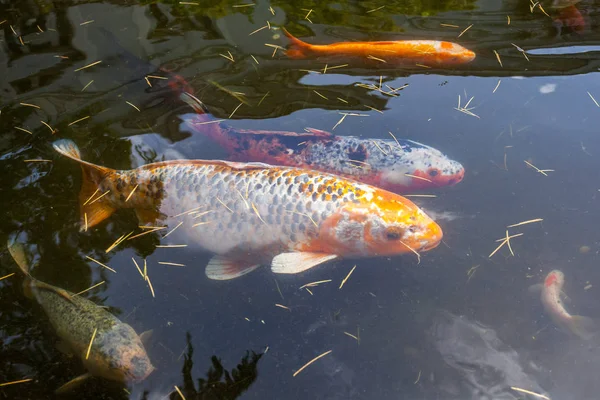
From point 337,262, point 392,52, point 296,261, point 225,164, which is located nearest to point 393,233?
point 337,262

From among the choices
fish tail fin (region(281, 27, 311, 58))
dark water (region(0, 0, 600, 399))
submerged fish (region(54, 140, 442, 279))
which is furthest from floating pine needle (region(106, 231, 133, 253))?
fish tail fin (region(281, 27, 311, 58))

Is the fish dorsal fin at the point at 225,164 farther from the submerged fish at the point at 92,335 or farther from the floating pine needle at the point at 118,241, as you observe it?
the submerged fish at the point at 92,335

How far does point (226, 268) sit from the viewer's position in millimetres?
3229

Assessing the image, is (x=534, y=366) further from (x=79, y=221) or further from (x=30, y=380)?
(x=79, y=221)

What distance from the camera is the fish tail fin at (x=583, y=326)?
9.18 feet

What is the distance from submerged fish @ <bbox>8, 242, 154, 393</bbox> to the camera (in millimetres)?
2797

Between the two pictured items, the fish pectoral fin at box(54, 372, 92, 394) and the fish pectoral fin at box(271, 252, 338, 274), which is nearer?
the fish pectoral fin at box(54, 372, 92, 394)

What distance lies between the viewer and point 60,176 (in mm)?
3939

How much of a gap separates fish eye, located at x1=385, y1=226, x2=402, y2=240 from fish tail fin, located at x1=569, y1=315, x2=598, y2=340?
116 cm

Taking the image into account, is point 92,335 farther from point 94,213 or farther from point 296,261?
point 296,261

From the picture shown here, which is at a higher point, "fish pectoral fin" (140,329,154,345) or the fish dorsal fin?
the fish dorsal fin

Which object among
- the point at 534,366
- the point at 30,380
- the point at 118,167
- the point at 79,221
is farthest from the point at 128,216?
the point at 534,366

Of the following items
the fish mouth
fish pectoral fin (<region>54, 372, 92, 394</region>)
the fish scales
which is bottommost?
fish pectoral fin (<region>54, 372, 92, 394</region>)

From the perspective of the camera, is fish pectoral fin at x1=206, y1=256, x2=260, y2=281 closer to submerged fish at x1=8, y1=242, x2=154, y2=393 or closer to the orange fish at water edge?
submerged fish at x1=8, y1=242, x2=154, y2=393
